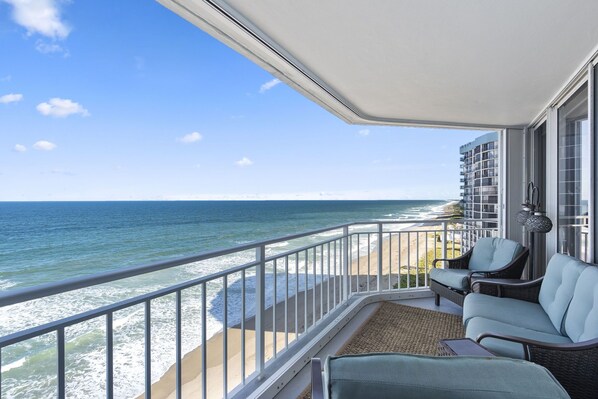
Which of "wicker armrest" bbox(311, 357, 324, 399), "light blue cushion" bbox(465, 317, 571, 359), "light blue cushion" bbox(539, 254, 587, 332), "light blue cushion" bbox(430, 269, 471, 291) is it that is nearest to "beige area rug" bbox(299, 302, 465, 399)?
"light blue cushion" bbox(430, 269, 471, 291)

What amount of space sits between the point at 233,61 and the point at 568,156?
1537 centimetres

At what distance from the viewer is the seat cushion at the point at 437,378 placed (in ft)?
2.00

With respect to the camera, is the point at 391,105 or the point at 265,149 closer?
the point at 391,105

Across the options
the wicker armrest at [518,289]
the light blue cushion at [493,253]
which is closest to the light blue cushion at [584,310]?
the wicker armrest at [518,289]

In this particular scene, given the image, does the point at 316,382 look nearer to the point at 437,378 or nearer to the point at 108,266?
the point at 437,378

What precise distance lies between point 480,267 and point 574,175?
4.25 ft

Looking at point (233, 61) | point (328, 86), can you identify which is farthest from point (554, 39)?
point (233, 61)

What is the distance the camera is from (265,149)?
80.4 ft

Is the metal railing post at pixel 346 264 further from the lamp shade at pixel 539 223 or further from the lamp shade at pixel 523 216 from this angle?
the lamp shade at pixel 523 216

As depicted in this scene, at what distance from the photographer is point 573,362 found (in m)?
1.41

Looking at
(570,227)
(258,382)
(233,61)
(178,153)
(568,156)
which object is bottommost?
(258,382)

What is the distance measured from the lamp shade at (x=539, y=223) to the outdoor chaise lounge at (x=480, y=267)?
9.3 inches

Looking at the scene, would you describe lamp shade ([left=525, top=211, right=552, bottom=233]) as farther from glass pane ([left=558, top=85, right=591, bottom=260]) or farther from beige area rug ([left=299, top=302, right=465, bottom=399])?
beige area rug ([left=299, top=302, right=465, bottom=399])

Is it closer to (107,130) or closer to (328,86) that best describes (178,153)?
(107,130)
